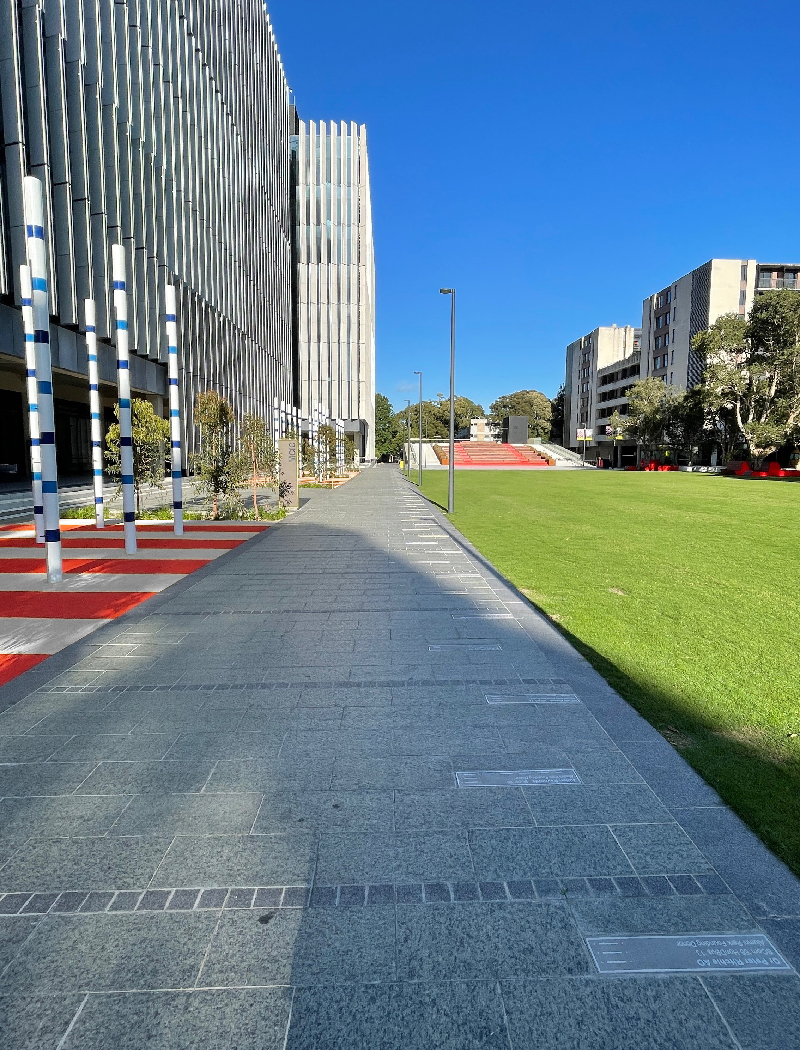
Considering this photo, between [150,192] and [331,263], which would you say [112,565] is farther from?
[331,263]

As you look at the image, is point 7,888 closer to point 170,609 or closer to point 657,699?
point 657,699

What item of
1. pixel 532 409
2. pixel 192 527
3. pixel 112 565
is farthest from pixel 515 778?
pixel 532 409

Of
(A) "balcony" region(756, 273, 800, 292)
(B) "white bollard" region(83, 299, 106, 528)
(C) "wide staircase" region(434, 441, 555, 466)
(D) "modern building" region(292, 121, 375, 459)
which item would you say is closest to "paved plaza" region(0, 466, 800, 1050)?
(B) "white bollard" region(83, 299, 106, 528)

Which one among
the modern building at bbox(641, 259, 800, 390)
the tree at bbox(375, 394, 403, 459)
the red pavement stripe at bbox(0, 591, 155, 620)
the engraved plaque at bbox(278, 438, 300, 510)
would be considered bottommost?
the red pavement stripe at bbox(0, 591, 155, 620)

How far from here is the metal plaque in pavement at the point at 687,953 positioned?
2.29 meters

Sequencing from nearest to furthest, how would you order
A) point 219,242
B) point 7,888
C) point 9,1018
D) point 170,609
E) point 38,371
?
point 9,1018
point 7,888
point 170,609
point 38,371
point 219,242

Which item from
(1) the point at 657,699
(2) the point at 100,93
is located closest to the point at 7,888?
(1) the point at 657,699

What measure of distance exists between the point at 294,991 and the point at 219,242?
38.7m

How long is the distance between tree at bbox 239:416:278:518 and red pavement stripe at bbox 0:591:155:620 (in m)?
10.1

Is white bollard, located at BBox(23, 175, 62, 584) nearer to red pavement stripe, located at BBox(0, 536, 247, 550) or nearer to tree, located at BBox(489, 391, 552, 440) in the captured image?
red pavement stripe, located at BBox(0, 536, 247, 550)

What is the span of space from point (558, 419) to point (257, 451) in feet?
381

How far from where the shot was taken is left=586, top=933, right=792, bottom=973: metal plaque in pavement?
2287 mm

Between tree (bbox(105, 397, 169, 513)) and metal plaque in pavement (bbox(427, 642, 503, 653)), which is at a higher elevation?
tree (bbox(105, 397, 169, 513))

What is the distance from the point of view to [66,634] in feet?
21.6
